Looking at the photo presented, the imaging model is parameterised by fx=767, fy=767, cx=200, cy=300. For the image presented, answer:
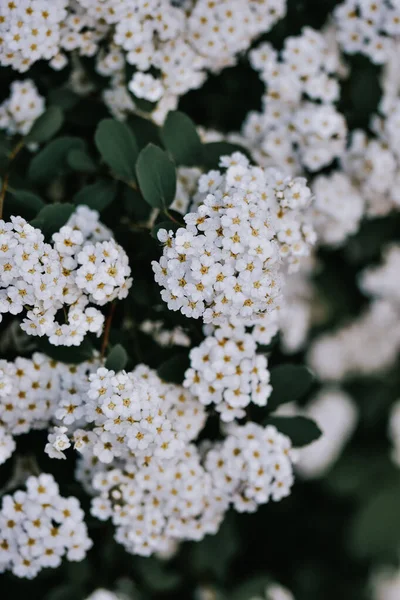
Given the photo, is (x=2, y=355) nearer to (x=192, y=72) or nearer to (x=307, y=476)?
(x=192, y=72)

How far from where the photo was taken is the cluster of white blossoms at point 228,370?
1.09 meters

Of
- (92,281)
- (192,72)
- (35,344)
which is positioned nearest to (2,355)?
(35,344)

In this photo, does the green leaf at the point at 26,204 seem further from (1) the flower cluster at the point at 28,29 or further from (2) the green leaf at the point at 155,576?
(2) the green leaf at the point at 155,576

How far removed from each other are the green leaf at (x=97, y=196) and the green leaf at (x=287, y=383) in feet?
1.21

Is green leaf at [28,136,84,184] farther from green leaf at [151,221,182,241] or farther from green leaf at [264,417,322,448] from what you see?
green leaf at [264,417,322,448]

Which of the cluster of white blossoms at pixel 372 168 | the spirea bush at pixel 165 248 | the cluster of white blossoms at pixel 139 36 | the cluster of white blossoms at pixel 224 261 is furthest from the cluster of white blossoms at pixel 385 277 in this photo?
the cluster of white blossoms at pixel 224 261

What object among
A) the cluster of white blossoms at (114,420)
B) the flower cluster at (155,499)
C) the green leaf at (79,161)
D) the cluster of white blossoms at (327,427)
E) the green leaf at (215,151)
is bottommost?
the cluster of white blossoms at (327,427)

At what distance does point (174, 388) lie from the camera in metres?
1.15

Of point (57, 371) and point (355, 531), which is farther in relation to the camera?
point (355, 531)

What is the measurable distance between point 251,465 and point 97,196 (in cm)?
47

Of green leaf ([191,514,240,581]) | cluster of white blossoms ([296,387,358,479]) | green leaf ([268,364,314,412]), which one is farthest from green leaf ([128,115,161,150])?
cluster of white blossoms ([296,387,358,479])

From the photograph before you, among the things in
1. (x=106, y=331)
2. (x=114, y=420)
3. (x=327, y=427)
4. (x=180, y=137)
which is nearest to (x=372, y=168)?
(x=180, y=137)

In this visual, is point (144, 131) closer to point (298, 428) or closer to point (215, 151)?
point (215, 151)

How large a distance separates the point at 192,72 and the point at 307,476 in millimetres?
1334
